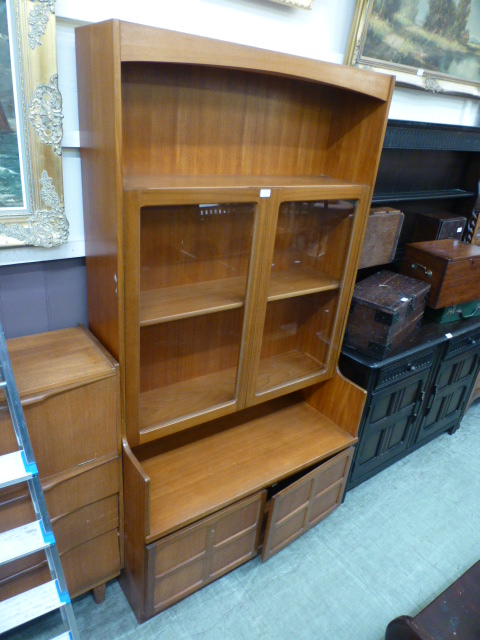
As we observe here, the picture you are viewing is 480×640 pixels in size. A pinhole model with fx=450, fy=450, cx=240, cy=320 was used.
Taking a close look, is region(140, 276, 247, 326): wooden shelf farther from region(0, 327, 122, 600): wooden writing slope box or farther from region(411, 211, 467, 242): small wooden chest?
region(411, 211, 467, 242): small wooden chest

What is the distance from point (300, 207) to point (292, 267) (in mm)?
273

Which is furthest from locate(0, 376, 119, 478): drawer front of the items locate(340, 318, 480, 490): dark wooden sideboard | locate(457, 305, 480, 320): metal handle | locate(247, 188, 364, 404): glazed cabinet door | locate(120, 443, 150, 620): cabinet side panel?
locate(457, 305, 480, 320): metal handle

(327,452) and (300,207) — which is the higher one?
(300,207)

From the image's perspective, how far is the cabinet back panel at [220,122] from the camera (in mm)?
1375

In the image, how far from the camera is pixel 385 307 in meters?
2.02

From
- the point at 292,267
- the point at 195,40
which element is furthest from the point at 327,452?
the point at 195,40

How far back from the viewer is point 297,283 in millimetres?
1831

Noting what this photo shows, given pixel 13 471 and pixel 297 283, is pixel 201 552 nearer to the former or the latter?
pixel 13 471

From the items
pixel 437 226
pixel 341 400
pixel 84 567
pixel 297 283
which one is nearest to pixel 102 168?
pixel 297 283

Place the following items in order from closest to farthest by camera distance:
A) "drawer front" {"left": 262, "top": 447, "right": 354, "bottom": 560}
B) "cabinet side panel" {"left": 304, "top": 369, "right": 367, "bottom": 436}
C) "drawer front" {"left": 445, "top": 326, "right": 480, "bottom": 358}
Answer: "drawer front" {"left": 262, "top": 447, "right": 354, "bottom": 560}, "cabinet side panel" {"left": 304, "top": 369, "right": 367, "bottom": 436}, "drawer front" {"left": 445, "top": 326, "right": 480, "bottom": 358}

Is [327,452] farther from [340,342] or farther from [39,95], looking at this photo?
[39,95]

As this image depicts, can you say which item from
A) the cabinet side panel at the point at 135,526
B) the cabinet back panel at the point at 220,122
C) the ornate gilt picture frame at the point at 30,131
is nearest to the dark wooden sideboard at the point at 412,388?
the cabinet back panel at the point at 220,122

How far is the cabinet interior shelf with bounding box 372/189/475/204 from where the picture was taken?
2.31 meters

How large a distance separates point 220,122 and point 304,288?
Answer: 693 millimetres
